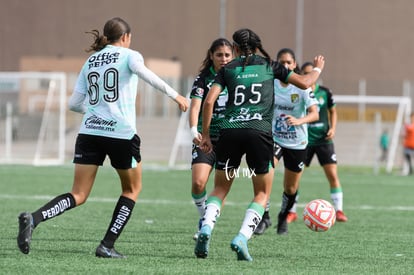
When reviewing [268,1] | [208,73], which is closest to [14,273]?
[208,73]

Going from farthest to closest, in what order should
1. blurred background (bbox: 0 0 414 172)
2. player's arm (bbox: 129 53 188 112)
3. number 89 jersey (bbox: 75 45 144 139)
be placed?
blurred background (bbox: 0 0 414 172) < number 89 jersey (bbox: 75 45 144 139) < player's arm (bbox: 129 53 188 112)

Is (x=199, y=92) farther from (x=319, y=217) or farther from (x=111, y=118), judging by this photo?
(x=319, y=217)

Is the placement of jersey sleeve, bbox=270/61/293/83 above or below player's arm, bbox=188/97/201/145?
above

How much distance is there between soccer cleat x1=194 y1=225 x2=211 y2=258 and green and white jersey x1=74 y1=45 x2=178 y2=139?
100 centimetres

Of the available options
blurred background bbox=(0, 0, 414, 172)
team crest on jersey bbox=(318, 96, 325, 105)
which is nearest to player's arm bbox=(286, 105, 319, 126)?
team crest on jersey bbox=(318, 96, 325, 105)

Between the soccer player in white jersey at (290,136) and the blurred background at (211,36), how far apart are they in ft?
95.6

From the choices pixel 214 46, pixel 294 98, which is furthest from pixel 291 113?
pixel 214 46

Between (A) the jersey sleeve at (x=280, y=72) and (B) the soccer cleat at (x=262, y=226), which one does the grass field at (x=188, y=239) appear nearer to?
(B) the soccer cleat at (x=262, y=226)

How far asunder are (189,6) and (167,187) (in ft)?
116

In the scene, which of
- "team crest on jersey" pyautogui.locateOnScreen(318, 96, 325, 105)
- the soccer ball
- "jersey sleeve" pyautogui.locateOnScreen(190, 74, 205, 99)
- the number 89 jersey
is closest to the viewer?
the number 89 jersey

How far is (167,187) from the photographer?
19.6m

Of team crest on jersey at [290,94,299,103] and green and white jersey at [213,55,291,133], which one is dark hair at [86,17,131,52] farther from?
team crest on jersey at [290,94,299,103]

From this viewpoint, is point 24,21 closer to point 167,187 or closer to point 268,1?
point 268,1

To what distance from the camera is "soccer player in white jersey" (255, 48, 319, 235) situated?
11.0m
